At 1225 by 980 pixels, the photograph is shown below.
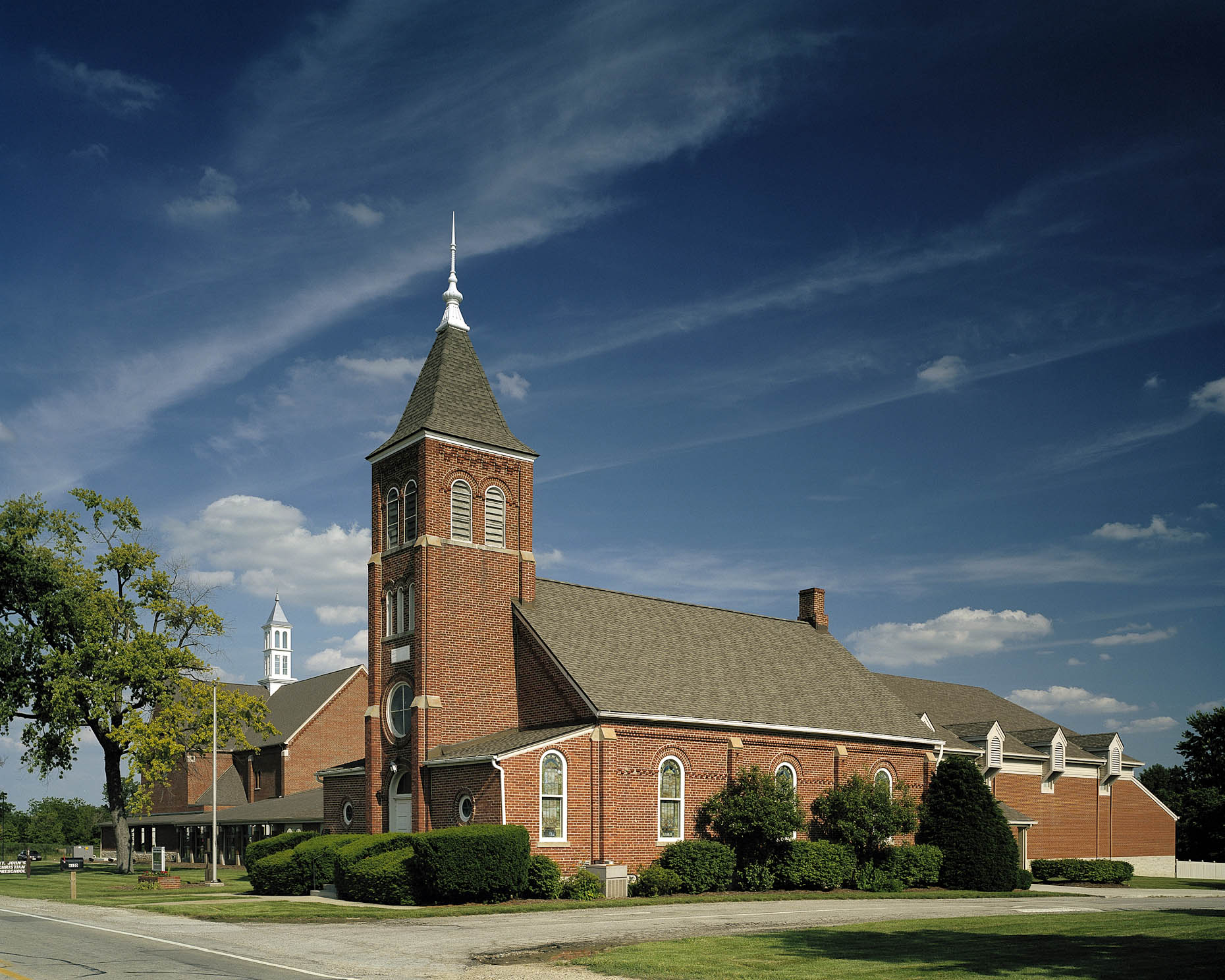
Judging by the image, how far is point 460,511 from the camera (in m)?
36.5

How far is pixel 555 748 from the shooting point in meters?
31.8

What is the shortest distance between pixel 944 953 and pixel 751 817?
1636 cm

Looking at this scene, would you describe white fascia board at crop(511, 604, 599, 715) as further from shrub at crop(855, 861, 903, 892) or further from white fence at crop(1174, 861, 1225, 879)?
white fence at crop(1174, 861, 1225, 879)

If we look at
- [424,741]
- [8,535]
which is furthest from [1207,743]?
[8,535]

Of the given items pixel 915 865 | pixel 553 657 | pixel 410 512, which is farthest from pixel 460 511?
pixel 915 865

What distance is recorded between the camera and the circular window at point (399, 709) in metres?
35.6

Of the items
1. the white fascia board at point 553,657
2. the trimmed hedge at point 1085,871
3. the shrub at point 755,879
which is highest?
the white fascia board at point 553,657

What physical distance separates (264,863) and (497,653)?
956 cm

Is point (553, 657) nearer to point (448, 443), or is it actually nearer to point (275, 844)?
point (448, 443)

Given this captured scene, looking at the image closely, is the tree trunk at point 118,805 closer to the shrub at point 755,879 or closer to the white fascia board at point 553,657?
the white fascia board at point 553,657

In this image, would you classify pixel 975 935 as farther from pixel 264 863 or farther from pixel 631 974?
pixel 264 863

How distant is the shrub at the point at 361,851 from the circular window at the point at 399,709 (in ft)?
17.3

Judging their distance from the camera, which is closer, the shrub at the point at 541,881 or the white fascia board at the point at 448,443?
the shrub at the point at 541,881

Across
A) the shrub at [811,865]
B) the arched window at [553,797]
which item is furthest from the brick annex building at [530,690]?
the shrub at [811,865]
